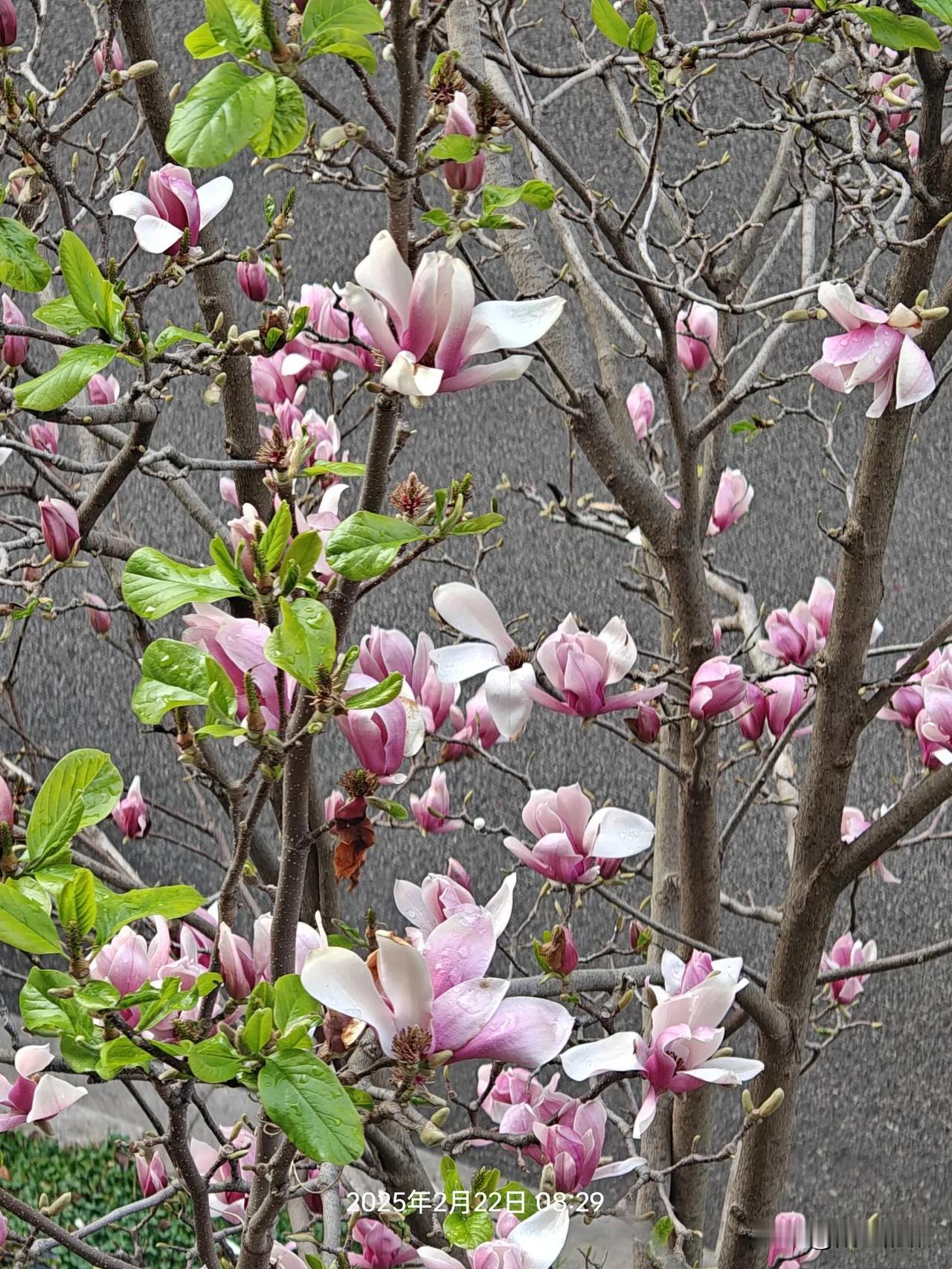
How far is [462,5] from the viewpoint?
33.2 inches

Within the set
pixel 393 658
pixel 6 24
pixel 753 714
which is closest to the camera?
pixel 393 658

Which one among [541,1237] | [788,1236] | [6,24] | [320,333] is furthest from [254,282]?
[788,1236]

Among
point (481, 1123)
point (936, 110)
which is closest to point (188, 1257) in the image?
point (936, 110)

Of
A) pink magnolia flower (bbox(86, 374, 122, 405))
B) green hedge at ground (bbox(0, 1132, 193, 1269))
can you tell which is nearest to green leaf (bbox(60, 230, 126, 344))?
pink magnolia flower (bbox(86, 374, 122, 405))

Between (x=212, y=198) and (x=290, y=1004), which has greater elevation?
(x=212, y=198)

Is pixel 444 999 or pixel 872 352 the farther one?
pixel 872 352

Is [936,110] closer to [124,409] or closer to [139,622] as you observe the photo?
[124,409]

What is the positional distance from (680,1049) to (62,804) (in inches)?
12.2

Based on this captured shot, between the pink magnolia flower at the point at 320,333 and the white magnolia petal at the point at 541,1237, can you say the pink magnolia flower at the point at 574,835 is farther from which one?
the pink magnolia flower at the point at 320,333

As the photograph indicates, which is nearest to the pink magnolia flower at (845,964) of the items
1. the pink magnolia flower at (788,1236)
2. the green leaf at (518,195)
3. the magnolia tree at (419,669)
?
the magnolia tree at (419,669)

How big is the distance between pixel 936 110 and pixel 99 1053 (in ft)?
2.05

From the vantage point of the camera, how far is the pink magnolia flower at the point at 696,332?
97 cm

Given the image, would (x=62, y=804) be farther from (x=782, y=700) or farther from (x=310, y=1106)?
(x=782, y=700)

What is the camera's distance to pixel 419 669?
593 millimetres
